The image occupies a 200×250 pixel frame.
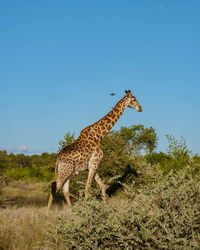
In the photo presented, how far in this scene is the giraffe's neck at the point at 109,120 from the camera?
412 inches

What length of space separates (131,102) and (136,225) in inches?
296

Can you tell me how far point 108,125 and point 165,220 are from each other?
715cm

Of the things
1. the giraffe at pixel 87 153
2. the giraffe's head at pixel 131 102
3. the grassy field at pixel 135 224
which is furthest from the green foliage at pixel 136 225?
the giraffe's head at pixel 131 102

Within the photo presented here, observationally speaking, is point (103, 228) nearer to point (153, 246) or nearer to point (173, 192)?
point (153, 246)

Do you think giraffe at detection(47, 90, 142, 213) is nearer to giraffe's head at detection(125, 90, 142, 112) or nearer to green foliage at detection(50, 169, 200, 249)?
giraffe's head at detection(125, 90, 142, 112)

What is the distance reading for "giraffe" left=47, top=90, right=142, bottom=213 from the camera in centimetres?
930

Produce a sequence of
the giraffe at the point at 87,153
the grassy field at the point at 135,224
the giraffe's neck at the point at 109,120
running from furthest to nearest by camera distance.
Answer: the giraffe's neck at the point at 109,120
the giraffe at the point at 87,153
the grassy field at the point at 135,224

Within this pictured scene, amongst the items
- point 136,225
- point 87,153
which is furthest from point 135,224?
point 87,153

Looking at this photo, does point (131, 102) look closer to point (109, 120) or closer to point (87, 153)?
point (109, 120)

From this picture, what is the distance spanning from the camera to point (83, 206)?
13.1 ft

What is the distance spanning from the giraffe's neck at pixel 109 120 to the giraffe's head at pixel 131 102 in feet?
0.60

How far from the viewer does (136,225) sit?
3.60m

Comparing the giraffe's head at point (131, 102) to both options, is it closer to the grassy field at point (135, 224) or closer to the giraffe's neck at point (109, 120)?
the giraffe's neck at point (109, 120)

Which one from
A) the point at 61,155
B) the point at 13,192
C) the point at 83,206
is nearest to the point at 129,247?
the point at 83,206
